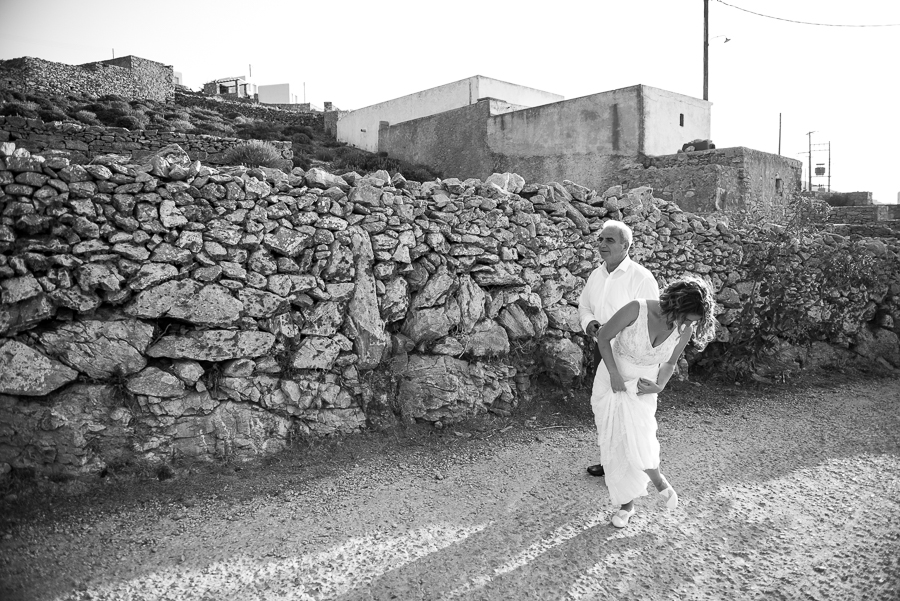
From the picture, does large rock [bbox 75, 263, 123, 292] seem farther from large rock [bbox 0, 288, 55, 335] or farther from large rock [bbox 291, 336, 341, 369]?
large rock [bbox 291, 336, 341, 369]

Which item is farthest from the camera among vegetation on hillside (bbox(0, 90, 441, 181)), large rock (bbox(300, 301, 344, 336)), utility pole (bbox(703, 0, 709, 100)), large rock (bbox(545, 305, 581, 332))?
utility pole (bbox(703, 0, 709, 100))

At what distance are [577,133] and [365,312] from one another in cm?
868

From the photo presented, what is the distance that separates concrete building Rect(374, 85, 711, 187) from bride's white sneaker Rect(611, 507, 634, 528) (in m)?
8.84

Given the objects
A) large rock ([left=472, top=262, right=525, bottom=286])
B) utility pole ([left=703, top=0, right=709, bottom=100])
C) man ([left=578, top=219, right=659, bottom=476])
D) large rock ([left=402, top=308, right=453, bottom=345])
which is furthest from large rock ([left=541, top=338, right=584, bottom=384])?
utility pole ([left=703, top=0, right=709, bottom=100])

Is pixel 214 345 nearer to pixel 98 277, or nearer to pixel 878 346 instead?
pixel 98 277

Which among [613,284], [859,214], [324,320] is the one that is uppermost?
[859,214]

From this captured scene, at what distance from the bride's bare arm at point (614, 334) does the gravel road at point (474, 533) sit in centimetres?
90

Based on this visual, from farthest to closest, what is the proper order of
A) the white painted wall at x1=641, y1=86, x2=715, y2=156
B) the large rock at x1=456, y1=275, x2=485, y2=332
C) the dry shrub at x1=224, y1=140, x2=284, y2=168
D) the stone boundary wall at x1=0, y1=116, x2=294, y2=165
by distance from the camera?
the white painted wall at x1=641, y1=86, x2=715, y2=156 < the stone boundary wall at x1=0, y1=116, x2=294, y2=165 < the dry shrub at x1=224, y1=140, x2=284, y2=168 < the large rock at x1=456, y1=275, x2=485, y2=332

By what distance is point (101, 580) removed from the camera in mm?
2920

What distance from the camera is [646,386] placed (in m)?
3.70

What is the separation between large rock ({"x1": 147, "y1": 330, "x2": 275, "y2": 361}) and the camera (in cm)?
415

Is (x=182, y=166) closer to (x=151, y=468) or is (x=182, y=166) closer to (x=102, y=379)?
(x=102, y=379)

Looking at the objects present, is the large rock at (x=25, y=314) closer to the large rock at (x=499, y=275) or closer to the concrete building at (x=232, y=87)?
the large rock at (x=499, y=275)

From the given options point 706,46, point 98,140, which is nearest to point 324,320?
point 98,140
